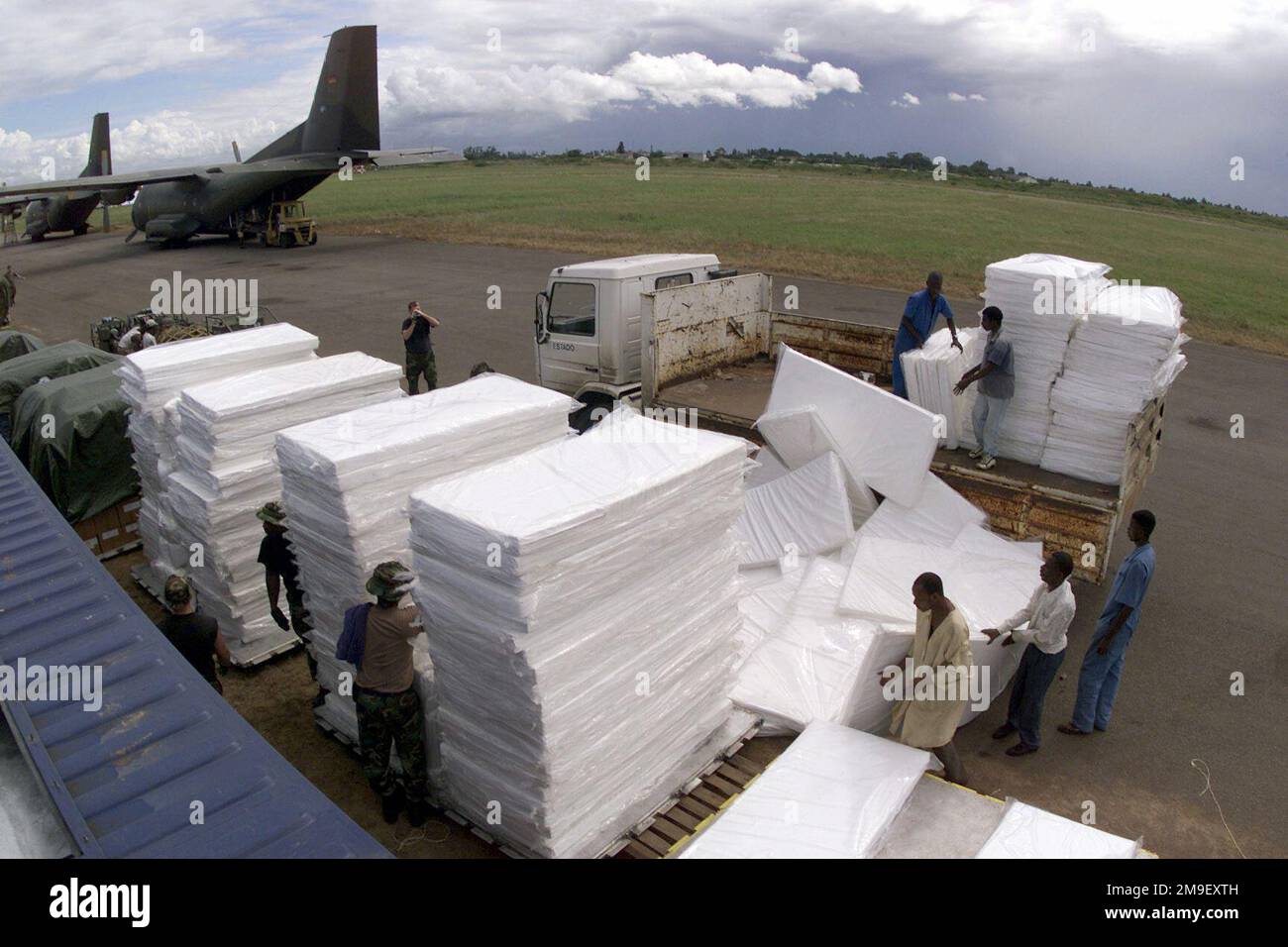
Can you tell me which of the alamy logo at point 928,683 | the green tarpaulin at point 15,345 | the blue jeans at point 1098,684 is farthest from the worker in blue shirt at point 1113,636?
the green tarpaulin at point 15,345

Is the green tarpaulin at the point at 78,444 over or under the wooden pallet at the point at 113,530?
over

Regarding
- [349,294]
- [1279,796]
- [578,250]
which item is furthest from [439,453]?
[578,250]

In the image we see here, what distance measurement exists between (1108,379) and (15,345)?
1327cm

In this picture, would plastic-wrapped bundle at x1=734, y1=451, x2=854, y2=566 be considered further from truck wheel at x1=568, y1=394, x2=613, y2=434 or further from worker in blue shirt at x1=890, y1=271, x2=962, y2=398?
truck wheel at x1=568, y1=394, x2=613, y2=434

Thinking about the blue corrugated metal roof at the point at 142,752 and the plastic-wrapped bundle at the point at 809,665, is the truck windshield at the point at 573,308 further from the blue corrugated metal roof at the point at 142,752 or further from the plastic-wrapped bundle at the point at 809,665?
the blue corrugated metal roof at the point at 142,752

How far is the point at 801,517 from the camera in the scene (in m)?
7.58

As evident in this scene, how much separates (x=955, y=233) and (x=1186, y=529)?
1034 inches

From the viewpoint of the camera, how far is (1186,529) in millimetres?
9211

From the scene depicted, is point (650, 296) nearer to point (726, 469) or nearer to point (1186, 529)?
point (726, 469)

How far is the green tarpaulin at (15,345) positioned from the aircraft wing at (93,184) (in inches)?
656

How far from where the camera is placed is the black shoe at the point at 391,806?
16.9 feet

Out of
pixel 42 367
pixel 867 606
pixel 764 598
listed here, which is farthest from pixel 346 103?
pixel 867 606

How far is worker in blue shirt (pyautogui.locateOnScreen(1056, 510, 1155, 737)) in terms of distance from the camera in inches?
217
